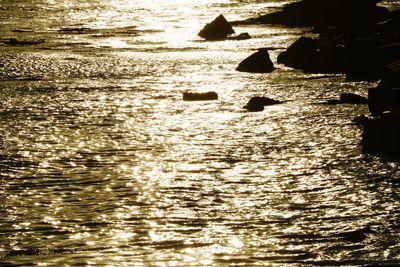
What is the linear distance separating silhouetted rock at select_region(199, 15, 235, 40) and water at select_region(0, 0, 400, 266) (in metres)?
9.41

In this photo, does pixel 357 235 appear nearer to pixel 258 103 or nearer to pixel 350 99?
pixel 258 103

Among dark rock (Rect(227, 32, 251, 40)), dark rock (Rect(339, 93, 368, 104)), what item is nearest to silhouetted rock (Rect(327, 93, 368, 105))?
dark rock (Rect(339, 93, 368, 104))

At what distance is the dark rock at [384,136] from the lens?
75.8ft

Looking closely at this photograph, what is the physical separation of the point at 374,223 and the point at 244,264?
349 centimetres

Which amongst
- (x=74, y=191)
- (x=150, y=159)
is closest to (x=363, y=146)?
(x=150, y=159)

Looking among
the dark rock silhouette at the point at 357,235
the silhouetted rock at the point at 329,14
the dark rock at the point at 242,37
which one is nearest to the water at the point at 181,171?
the dark rock silhouette at the point at 357,235

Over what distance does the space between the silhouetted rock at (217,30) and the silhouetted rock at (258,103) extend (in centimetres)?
2062

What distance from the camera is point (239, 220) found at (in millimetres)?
19094

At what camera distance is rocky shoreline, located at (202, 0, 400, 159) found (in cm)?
2370

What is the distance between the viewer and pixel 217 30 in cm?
5216

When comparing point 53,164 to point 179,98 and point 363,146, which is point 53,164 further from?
point 179,98

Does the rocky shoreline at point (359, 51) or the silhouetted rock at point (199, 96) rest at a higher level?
the rocky shoreline at point (359, 51)

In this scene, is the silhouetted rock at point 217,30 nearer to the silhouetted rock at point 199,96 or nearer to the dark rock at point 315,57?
the dark rock at point 315,57

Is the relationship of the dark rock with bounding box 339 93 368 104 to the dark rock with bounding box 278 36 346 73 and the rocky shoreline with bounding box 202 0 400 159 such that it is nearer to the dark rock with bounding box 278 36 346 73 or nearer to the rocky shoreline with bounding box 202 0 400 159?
the rocky shoreline with bounding box 202 0 400 159
